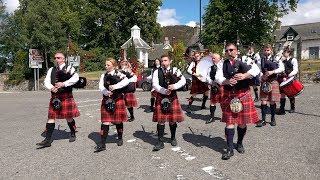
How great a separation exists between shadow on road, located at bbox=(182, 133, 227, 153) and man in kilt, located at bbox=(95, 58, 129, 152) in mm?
1399

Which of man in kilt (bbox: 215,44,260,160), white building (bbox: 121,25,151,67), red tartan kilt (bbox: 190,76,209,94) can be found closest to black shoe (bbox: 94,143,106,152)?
man in kilt (bbox: 215,44,260,160)

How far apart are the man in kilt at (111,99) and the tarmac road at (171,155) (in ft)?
1.24

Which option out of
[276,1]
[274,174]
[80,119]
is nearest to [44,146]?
[80,119]

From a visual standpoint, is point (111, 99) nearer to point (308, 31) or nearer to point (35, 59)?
point (35, 59)

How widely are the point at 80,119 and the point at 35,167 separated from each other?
479cm

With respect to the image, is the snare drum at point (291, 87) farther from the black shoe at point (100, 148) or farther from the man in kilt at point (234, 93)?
the black shoe at point (100, 148)

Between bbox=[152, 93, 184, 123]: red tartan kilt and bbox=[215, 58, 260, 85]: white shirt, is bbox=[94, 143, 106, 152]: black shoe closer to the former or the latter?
bbox=[152, 93, 184, 123]: red tartan kilt

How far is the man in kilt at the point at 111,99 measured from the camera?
618 cm

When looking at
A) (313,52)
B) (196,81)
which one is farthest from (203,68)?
(313,52)

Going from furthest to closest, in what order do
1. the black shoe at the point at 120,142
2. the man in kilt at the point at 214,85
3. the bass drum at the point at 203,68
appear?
the bass drum at the point at 203,68 < the man in kilt at the point at 214,85 < the black shoe at the point at 120,142

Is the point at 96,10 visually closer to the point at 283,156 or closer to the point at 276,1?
the point at 276,1

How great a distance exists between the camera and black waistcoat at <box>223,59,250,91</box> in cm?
536

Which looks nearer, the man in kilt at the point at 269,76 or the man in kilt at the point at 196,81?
the man in kilt at the point at 269,76

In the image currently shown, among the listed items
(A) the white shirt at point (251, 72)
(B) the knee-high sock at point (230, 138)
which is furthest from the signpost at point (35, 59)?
(B) the knee-high sock at point (230, 138)
